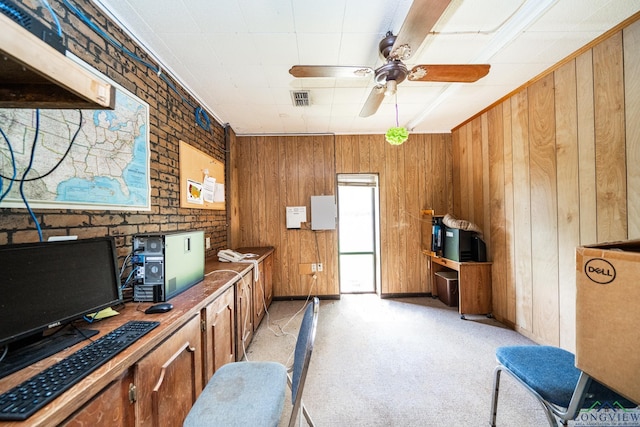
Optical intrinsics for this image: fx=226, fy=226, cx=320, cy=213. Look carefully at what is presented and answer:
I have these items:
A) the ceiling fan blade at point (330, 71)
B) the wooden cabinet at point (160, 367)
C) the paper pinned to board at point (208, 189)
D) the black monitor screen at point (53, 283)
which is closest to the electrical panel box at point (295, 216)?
the paper pinned to board at point (208, 189)

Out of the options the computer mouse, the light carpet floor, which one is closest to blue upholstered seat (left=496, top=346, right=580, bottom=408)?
the light carpet floor

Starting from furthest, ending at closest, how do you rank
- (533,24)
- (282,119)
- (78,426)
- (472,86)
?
(282,119)
(472,86)
(533,24)
(78,426)

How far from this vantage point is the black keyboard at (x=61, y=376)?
567 mm

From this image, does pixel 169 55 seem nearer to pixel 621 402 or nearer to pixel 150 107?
pixel 150 107

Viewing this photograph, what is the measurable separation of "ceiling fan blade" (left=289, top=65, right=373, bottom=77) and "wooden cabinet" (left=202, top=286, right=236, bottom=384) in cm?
173

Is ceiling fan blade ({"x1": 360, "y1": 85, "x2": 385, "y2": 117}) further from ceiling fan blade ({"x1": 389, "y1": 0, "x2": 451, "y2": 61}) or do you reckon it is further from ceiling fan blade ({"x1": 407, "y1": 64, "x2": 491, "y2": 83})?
ceiling fan blade ({"x1": 389, "y1": 0, "x2": 451, "y2": 61})

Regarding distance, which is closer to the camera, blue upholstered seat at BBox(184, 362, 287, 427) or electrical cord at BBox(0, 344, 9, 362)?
electrical cord at BBox(0, 344, 9, 362)

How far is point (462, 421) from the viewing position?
1509mm

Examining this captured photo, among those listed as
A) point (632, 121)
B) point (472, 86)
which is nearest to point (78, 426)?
point (632, 121)

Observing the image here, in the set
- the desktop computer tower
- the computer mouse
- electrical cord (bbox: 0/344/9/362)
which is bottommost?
the computer mouse

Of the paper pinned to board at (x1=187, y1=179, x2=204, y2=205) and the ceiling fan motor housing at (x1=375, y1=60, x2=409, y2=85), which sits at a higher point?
the ceiling fan motor housing at (x1=375, y1=60, x2=409, y2=85)

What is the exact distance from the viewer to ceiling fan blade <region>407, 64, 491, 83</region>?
1.67 meters

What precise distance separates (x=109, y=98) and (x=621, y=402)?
2363 mm

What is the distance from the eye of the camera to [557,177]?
2.11 meters
